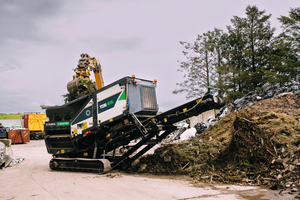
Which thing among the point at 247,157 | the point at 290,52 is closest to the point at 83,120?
the point at 247,157

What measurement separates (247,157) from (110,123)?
4.21 metres

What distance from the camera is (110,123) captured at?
808 cm

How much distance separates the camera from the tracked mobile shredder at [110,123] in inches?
293

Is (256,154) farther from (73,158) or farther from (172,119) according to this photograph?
(73,158)

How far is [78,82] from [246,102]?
10.6m

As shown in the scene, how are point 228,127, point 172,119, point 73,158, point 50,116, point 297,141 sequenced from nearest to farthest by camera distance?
point 297,141, point 172,119, point 73,158, point 50,116, point 228,127

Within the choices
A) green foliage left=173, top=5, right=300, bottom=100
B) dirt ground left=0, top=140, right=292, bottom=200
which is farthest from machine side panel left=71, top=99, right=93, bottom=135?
green foliage left=173, top=5, right=300, bottom=100

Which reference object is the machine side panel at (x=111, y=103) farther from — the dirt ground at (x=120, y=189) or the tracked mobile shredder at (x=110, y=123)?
the dirt ground at (x=120, y=189)

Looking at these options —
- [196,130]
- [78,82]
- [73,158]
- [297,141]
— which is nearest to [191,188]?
[297,141]

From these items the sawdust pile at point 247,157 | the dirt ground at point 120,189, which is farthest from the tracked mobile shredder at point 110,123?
the dirt ground at point 120,189

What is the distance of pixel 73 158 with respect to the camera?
8680 mm

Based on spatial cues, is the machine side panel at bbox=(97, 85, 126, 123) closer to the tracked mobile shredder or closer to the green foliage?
the tracked mobile shredder

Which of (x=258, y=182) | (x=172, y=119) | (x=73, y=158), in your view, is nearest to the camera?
(x=258, y=182)

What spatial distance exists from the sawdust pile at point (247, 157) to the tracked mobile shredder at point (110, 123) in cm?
91
